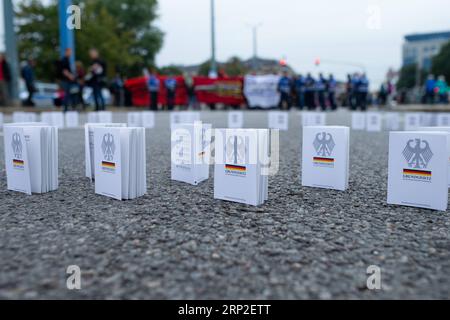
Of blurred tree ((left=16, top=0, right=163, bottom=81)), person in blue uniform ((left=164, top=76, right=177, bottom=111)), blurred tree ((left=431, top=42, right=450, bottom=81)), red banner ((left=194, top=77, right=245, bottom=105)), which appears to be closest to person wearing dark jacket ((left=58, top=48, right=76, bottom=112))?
person in blue uniform ((left=164, top=76, right=177, bottom=111))

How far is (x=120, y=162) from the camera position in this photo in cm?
336

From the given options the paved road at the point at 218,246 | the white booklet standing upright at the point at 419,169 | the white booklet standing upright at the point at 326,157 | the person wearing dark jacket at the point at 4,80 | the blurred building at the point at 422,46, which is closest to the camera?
the paved road at the point at 218,246

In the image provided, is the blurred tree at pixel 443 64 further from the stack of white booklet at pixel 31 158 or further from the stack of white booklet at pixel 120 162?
the stack of white booklet at pixel 31 158

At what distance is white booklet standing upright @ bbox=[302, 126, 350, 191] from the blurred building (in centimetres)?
11063

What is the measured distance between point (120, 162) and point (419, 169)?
2.21 m

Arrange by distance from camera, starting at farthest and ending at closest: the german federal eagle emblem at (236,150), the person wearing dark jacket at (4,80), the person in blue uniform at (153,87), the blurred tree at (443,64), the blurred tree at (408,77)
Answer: the blurred tree at (408,77) < the blurred tree at (443,64) < the person in blue uniform at (153,87) < the person wearing dark jacket at (4,80) < the german federal eagle emblem at (236,150)

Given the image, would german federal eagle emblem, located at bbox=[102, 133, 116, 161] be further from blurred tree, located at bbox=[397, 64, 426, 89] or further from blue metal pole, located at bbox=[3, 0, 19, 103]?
blurred tree, located at bbox=[397, 64, 426, 89]

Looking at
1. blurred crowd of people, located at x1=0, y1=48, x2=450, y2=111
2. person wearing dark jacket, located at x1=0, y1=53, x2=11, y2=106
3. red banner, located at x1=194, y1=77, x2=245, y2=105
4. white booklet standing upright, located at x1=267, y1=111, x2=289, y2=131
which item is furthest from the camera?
red banner, located at x1=194, y1=77, x2=245, y2=105

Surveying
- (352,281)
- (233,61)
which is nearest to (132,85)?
(352,281)


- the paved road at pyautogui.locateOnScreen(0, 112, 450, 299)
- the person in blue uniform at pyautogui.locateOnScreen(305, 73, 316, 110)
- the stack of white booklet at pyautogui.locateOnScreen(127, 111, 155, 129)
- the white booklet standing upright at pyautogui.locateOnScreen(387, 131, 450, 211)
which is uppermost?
the person in blue uniform at pyautogui.locateOnScreen(305, 73, 316, 110)

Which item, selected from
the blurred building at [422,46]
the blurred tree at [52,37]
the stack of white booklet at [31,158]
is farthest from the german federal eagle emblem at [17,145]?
the blurred building at [422,46]

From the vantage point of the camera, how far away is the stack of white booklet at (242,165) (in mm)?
3170

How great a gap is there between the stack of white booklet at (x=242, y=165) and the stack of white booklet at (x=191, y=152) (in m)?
0.68

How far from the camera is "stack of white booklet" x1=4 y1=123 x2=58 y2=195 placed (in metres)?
3.62
